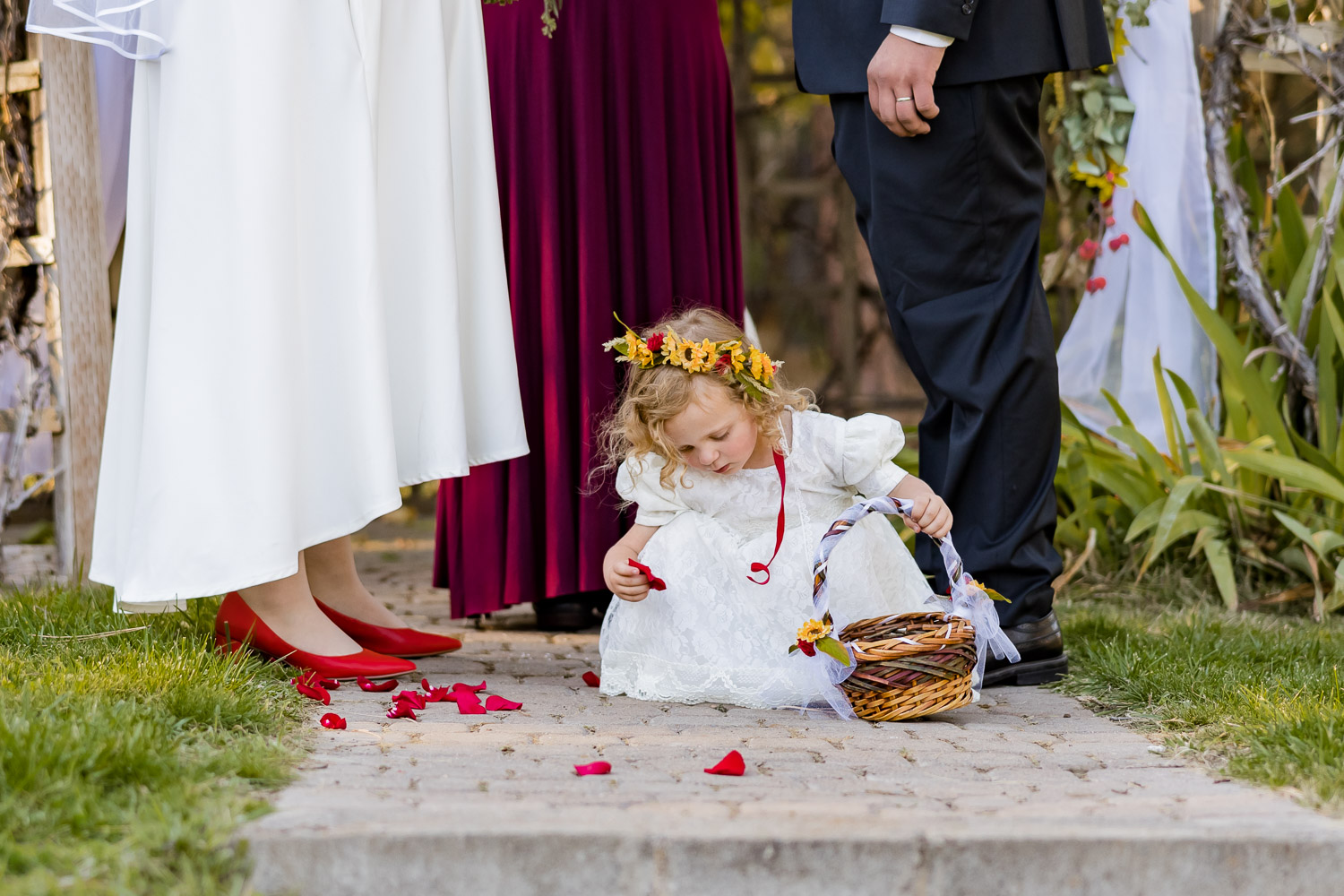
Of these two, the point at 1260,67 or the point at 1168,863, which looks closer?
the point at 1168,863

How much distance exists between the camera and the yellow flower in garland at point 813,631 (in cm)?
187

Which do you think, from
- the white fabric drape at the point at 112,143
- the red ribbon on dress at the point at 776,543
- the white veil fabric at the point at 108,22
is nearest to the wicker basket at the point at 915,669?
the red ribbon on dress at the point at 776,543

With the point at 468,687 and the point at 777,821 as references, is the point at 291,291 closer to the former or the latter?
the point at 468,687

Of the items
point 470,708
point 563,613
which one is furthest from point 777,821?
point 563,613

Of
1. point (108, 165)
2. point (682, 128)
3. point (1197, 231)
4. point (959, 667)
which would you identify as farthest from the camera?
point (1197, 231)

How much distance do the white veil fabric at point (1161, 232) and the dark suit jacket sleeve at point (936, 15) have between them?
1582 millimetres

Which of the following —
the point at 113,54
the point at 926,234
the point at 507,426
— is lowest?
the point at 507,426

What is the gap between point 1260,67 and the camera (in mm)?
3398

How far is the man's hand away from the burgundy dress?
73 centimetres

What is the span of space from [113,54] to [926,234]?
199 cm

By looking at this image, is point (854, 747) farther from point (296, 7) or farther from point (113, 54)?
point (113, 54)

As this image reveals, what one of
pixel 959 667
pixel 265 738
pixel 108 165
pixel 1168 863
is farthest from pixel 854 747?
pixel 108 165

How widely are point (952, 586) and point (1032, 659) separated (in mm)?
353

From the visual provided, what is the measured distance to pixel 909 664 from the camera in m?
1.85
